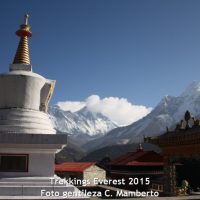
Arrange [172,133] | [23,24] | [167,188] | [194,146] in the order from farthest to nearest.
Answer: [167,188]
[172,133]
[194,146]
[23,24]

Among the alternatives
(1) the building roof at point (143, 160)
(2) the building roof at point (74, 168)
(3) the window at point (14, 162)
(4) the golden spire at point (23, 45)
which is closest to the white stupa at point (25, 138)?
(3) the window at point (14, 162)

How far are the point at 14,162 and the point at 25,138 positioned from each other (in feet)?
4.05

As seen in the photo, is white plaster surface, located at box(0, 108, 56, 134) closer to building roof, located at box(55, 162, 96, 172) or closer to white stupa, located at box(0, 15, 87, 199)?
white stupa, located at box(0, 15, 87, 199)

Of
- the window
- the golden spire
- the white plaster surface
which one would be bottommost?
the window

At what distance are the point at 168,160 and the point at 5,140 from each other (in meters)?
13.0

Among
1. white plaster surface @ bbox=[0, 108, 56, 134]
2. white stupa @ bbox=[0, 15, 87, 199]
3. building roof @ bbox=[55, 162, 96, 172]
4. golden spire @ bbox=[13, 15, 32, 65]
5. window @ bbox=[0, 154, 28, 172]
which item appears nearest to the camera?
white stupa @ bbox=[0, 15, 87, 199]

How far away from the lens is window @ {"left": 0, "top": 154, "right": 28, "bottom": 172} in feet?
41.9

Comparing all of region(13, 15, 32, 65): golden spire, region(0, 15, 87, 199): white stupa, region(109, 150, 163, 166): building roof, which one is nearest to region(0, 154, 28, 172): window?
region(0, 15, 87, 199): white stupa

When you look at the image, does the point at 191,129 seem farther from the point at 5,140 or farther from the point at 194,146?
the point at 5,140

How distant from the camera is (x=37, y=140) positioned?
40.9 ft

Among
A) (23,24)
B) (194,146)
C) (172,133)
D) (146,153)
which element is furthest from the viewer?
(146,153)

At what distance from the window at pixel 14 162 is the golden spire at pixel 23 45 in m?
4.61

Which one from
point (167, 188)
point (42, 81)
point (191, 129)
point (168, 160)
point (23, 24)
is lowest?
point (167, 188)

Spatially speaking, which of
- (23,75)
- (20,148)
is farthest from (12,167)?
(23,75)
